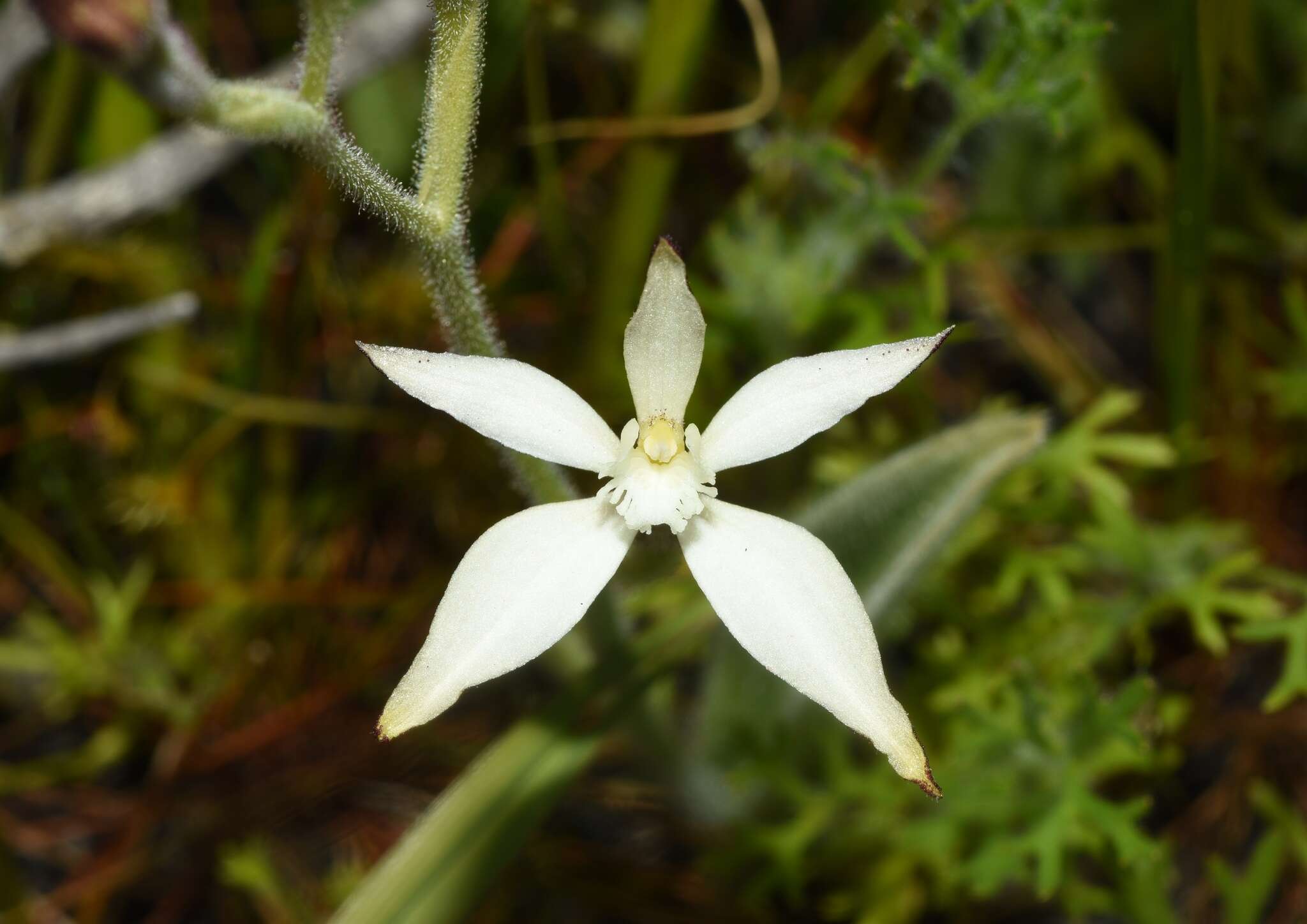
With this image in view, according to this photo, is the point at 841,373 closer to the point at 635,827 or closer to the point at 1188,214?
the point at 1188,214

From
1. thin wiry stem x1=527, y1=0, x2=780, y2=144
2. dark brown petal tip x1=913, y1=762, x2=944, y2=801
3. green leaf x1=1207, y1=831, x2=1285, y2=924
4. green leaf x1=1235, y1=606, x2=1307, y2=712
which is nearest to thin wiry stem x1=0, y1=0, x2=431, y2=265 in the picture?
thin wiry stem x1=527, y1=0, x2=780, y2=144

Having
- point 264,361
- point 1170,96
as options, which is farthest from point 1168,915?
point 264,361

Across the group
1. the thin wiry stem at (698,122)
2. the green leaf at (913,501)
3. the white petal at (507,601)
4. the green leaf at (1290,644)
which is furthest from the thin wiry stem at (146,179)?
the green leaf at (1290,644)

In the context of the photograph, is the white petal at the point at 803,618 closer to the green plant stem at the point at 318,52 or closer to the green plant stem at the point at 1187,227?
the green plant stem at the point at 318,52

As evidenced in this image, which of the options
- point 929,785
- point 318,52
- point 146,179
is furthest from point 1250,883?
point 146,179

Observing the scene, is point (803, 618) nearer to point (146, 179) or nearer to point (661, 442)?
point (661, 442)

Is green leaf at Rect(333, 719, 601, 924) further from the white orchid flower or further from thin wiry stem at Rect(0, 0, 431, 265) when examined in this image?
thin wiry stem at Rect(0, 0, 431, 265)
